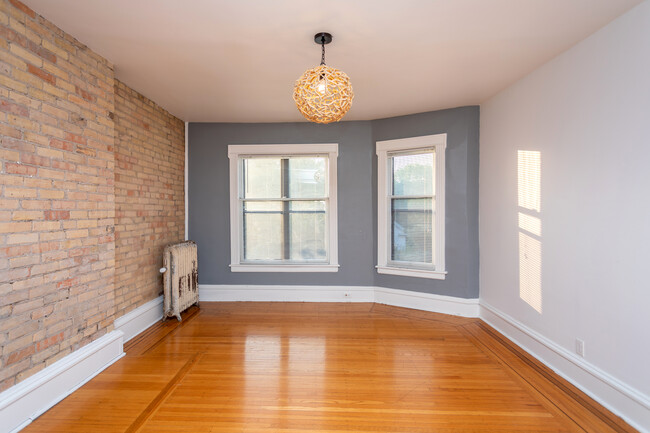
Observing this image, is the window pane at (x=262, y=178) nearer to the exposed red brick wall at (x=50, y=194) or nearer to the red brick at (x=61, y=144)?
the exposed red brick wall at (x=50, y=194)

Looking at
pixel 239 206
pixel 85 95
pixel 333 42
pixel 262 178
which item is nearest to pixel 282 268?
pixel 239 206

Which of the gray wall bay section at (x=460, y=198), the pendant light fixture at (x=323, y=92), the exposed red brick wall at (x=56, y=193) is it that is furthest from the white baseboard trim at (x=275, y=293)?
the pendant light fixture at (x=323, y=92)

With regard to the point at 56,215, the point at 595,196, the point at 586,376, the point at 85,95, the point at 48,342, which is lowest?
the point at 586,376

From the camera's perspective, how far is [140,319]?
3.69 m

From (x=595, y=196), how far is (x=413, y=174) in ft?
7.47

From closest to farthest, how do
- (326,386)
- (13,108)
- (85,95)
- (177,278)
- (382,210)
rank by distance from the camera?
(13,108) < (326,386) < (85,95) < (177,278) < (382,210)

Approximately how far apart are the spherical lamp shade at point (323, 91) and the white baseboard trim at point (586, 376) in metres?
2.67

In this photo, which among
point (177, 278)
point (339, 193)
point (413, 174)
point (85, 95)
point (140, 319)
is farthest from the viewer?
point (339, 193)

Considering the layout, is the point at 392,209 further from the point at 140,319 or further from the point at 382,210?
the point at 140,319

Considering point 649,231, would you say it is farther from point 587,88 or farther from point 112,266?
point 112,266

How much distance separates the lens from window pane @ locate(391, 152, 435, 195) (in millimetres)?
4410

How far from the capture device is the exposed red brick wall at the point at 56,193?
2082 millimetres

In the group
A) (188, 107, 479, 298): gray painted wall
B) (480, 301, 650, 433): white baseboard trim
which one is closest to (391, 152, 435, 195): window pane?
(188, 107, 479, 298): gray painted wall

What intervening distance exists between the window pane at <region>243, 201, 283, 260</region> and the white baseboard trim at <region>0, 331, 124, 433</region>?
7.29ft
